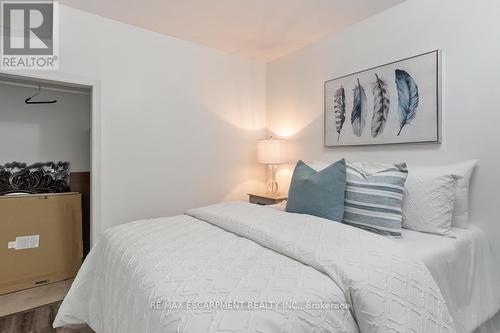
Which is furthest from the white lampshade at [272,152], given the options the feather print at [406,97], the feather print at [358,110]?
the feather print at [406,97]

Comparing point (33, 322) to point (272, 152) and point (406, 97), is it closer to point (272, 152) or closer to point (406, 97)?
point (272, 152)

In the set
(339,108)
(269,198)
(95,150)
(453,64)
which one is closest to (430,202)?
(453,64)

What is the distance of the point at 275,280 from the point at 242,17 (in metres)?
2.22

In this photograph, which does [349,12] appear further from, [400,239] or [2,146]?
[2,146]

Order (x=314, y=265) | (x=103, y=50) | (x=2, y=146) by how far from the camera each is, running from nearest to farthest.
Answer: (x=314, y=265)
(x=103, y=50)
(x=2, y=146)

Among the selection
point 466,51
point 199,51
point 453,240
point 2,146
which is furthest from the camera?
point 199,51

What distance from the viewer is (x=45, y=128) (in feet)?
9.55

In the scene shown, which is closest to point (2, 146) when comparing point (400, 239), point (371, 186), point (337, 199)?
point (337, 199)

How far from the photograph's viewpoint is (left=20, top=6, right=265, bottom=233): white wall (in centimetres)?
245

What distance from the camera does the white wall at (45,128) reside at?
2.72m

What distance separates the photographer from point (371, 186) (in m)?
1.72

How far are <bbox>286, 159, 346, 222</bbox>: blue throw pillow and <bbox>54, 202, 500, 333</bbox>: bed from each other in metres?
0.20

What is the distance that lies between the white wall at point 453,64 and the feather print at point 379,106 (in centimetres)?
16

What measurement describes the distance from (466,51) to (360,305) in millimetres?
1876
